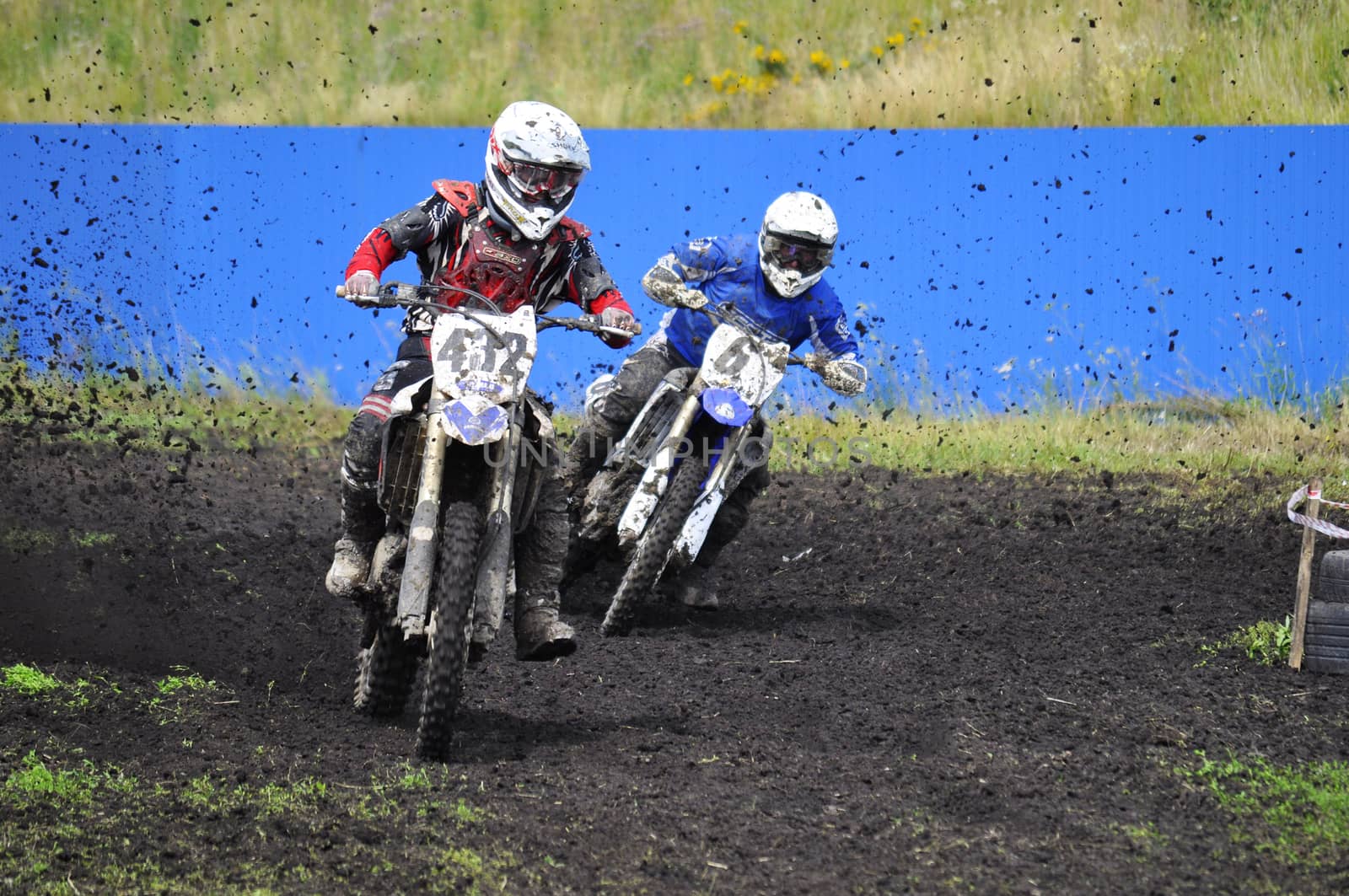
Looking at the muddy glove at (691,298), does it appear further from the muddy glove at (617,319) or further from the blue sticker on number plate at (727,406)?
the muddy glove at (617,319)

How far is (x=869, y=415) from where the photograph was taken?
13461 mm

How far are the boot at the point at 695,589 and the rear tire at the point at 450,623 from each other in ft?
10.9

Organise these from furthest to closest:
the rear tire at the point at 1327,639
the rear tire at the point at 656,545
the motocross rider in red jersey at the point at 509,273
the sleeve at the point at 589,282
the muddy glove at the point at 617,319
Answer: the rear tire at the point at 656,545
the rear tire at the point at 1327,639
the sleeve at the point at 589,282
the muddy glove at the point at 617,319
the motocross rider in red jersey at the point at 509,273

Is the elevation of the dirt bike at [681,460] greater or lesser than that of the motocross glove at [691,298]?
lesser

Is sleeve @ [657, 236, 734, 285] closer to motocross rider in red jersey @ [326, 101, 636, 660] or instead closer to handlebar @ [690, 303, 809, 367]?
handlebar @ [690, 303, 809, 367]

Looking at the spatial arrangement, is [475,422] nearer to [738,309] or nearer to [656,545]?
[656,545]

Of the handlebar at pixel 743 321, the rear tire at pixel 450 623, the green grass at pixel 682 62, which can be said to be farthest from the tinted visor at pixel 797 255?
the green grass at pixel 682 62

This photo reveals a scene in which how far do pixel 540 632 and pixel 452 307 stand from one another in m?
1.27

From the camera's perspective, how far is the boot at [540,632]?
241 inches

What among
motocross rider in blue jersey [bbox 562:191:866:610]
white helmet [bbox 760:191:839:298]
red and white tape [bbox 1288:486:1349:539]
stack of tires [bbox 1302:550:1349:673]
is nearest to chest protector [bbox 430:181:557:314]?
motocross rider in blue jersey [bbox 562:191:866:610]

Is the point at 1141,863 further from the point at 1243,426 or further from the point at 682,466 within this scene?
the point at 1243,426

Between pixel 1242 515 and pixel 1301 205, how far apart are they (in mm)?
2641

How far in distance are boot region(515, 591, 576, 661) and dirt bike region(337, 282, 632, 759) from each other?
267 millimetres

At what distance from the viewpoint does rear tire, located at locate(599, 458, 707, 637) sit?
7.81 meters
